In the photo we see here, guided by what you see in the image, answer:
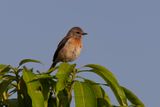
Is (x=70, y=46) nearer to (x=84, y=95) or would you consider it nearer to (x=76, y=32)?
(x=76, y=32)

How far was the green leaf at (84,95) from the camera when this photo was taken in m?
3.71

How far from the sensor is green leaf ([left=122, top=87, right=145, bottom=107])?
4156mm

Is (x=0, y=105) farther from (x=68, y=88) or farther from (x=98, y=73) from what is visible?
(x=98, y=73)

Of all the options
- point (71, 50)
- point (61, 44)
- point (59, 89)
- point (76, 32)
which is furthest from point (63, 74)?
point (76, 32)

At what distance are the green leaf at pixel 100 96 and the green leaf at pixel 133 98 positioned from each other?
0.70ft

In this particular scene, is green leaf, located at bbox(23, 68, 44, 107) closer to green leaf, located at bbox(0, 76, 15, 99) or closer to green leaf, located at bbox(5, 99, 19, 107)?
green leaf, located at bbox(0, 76, 15, 99)

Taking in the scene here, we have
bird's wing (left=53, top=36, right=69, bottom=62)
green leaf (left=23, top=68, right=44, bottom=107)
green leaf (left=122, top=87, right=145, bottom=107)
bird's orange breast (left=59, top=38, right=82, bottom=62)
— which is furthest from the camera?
bird's wing (left=53, top=36, right=69, bottom=62)

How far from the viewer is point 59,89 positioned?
3684mm

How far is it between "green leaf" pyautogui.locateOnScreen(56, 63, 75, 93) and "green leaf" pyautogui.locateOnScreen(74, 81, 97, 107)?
0.12 metres

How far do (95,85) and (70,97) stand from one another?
298 mm

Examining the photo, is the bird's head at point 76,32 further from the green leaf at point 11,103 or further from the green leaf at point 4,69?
the green leaf at point 11,103

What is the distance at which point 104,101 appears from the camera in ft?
13.1

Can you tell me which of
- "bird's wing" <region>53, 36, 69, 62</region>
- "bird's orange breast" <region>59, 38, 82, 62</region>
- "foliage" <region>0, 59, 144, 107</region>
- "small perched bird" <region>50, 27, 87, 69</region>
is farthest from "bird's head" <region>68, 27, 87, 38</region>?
"foliage" <region>0, 59, 144, 107</region>

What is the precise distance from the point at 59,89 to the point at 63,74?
27 centimetres
